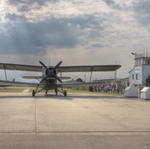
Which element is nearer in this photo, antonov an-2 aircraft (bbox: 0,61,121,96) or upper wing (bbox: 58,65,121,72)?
antonov an-2 aircraft (bbox: 0,61,121,96)

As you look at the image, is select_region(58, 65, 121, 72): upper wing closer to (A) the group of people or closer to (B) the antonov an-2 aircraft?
(B) the antonov an-2 aircraft

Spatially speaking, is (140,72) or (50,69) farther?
(140,72)

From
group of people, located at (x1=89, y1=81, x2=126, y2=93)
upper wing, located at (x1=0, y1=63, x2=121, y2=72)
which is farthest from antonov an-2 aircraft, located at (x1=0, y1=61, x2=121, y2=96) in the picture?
group of people, located at (x1=89, y1=81, x2=126, y2=93)

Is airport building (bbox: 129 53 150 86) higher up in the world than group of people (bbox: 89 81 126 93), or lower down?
higher up

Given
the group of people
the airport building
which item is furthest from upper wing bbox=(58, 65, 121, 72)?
the airport building

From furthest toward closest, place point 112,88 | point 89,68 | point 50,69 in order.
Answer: point 112,88, point 89,68, point 50,69

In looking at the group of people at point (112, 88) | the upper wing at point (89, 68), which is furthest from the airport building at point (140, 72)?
the upper wing at point (89, 68)

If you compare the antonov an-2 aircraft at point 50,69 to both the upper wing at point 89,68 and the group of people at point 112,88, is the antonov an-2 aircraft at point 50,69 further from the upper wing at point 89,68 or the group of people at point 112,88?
the group of people at point 112,88

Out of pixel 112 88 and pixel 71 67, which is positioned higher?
pixel 71 67

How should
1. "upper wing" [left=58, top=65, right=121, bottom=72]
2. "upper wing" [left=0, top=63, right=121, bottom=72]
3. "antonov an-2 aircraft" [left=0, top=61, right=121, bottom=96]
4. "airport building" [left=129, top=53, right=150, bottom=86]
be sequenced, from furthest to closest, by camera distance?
"airport building" [left=129, top=53, right=150, bottom=86]
"upper wing" [left=58, top=65, right=121, bottom=72]
"upper wing" [left=0, top=63, right=121, bottom=72]
"antonov an-2 aircraft" [left=0, top=61, right=121, bottom=96]

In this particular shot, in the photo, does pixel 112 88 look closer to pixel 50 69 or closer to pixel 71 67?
pixel 71 67

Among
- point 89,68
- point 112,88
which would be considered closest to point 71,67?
point 89,68

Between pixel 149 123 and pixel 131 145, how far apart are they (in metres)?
2.57

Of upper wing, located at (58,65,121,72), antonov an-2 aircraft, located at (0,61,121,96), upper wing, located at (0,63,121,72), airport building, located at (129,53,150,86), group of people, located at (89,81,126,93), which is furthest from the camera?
airport building, located at (129,53,150,86)
